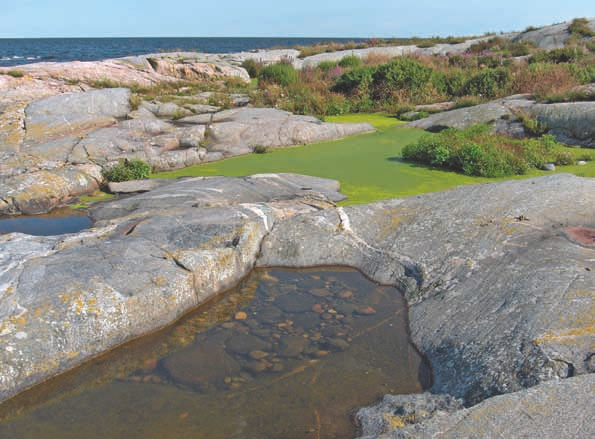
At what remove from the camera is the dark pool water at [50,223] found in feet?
29.3

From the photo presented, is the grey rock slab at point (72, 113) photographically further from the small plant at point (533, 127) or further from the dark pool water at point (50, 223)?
the small plant at point (533, 127)

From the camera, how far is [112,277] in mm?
5895

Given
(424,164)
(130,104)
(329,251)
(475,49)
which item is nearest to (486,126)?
(424,164)

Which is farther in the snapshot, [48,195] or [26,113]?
[26,113]

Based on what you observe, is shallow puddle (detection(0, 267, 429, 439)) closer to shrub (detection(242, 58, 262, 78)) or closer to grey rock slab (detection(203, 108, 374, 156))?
grey rock slab (detection(203, 108, 374, 156))

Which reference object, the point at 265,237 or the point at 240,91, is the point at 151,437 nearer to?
the point at 265,237

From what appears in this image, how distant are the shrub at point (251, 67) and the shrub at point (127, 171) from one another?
18.2 m

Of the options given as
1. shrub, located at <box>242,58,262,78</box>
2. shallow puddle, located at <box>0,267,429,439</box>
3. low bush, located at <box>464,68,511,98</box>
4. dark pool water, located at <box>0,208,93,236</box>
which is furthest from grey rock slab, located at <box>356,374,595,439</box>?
shrub, located at <box>242,58,262,78</box>

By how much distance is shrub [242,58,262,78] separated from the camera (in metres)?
29.0

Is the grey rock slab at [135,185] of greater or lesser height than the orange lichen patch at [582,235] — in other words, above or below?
below

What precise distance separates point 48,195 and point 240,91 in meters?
11.8

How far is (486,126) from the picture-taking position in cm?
1345

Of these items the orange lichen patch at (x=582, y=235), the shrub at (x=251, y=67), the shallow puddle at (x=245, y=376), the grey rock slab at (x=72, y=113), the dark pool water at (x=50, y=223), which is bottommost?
the shallow puddle at (x=245, y=376)

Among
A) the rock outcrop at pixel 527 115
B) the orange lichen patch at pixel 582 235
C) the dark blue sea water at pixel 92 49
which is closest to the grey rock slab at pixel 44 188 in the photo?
the orange lichen patch at pixel 582 235
